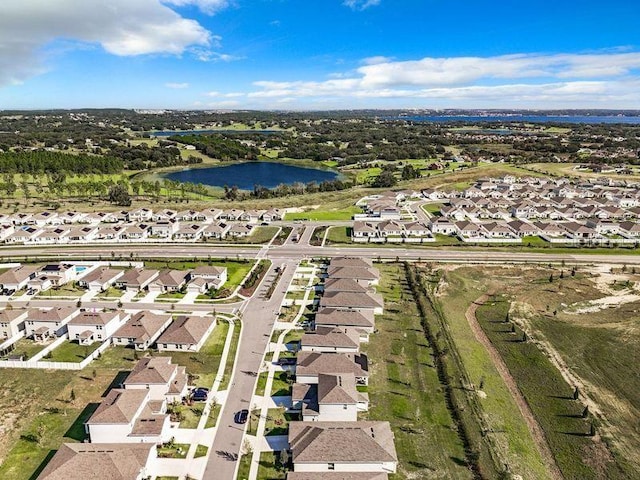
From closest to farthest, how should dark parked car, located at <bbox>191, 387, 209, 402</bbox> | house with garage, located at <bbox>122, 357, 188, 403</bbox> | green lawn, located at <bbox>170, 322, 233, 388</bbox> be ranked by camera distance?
house with garage, located at <bbox>122, 357, 188, 403</bbox> → dark parked car, located at <bbox>191, 387, 209, 402</bbox> → green lawn, located at <bbox>170, 322, 233, 388</bbox>

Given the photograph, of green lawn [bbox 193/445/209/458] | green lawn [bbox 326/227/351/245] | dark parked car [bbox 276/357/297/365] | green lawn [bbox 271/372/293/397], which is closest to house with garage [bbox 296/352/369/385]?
green lawn [bbox 271/372/293/397]

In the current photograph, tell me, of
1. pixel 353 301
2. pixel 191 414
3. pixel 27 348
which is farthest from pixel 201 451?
pixel 27 348

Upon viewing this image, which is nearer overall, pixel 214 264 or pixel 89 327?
pixel 89 327

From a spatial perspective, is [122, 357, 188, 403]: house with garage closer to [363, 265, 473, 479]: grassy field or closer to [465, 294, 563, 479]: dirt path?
[363, 265, 473, 479]: grassy field

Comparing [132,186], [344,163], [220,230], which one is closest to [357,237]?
[220,230]

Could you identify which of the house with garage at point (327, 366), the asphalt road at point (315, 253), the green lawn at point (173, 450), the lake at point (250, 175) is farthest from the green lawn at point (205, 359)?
the lake at point (250, 175)

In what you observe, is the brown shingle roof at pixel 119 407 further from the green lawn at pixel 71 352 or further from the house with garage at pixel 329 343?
the house with garage at pixel 329 343

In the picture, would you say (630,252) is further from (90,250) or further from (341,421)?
(90,250)

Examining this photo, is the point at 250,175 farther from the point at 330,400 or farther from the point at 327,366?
the point at 330,400
